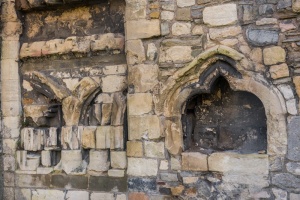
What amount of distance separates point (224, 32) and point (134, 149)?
5.03 feet

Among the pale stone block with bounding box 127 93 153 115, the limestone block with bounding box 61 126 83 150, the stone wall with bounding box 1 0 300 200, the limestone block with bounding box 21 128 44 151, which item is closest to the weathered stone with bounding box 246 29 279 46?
the stone wall with bounding box 1 0 300 200

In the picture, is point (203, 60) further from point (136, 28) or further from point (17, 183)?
point (17, 183)

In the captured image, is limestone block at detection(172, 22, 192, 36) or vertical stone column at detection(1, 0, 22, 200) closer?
limestone block at detection(172, 22, 192, 36)

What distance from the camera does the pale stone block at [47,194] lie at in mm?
4609

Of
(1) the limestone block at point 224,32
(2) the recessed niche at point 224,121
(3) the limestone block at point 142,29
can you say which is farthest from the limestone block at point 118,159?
(1) the limestone block at point 224,32

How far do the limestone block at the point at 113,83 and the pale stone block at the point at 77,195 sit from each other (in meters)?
1.28

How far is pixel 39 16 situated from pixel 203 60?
97.1 inches

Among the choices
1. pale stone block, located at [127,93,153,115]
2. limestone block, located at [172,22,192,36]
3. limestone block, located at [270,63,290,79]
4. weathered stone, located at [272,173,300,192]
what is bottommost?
weathered stone, located at [272,173,300,192]

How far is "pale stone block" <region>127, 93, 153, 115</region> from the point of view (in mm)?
3926

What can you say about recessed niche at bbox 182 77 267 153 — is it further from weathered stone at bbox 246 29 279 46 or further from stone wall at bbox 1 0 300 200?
weathered stone at bbox 246 29 279 46

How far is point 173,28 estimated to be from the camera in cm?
382

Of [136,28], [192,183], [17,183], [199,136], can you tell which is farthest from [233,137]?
[17,183]

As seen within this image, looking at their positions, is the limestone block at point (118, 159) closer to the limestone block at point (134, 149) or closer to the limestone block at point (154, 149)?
the limestone block at point (134, 149)

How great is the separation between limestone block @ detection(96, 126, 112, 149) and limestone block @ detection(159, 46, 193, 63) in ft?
3.78
